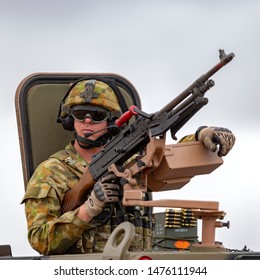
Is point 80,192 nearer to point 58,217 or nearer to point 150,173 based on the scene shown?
point 58,217

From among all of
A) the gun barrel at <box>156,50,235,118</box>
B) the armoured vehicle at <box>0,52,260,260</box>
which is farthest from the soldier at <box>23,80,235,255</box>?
the gun barrel at <box>156,50,235,118</box>

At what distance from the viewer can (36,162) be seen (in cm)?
930

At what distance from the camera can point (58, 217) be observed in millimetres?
8336

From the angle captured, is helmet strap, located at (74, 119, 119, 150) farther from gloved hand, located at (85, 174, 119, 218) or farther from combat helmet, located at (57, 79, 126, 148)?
gloved hand, located at (85, 174, 119, 218)

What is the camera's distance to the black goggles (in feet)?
28.2

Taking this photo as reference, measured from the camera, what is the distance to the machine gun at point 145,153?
7125 millimetres

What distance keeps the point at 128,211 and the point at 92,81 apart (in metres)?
1.19

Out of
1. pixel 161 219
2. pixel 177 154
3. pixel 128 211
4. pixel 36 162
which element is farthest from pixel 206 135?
pixel 161 219

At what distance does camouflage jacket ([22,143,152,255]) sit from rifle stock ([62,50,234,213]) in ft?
0.47

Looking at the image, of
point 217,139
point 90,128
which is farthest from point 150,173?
point 90,128

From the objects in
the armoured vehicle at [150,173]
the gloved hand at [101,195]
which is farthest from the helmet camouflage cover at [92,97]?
the gloved hand at [101,195]

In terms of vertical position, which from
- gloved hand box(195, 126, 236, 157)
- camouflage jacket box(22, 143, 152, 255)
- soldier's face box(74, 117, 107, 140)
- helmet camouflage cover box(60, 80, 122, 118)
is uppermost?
helmet camouflage cover box(60, 80, 122, 118)

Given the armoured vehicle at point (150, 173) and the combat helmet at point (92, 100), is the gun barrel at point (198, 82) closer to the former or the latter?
the armoured vehicle at point (150, 173)
